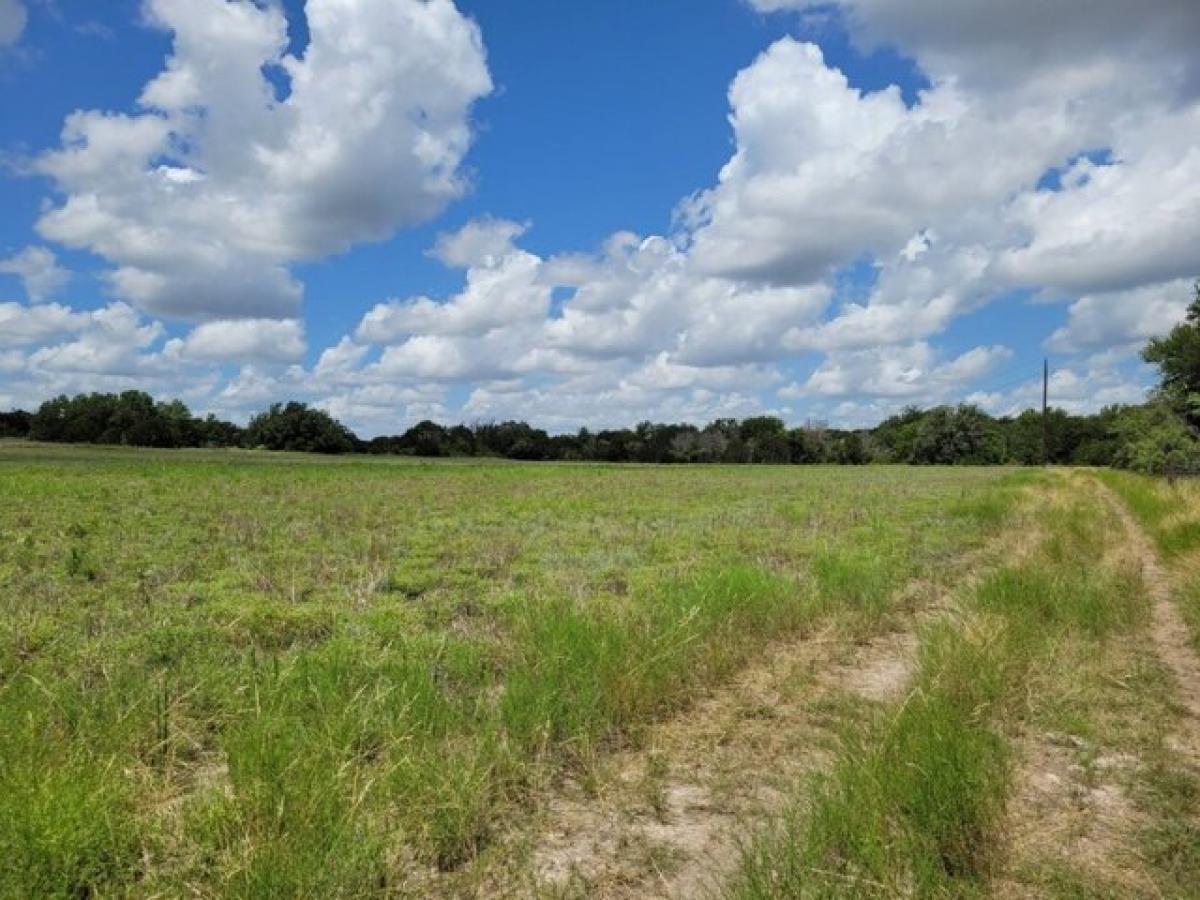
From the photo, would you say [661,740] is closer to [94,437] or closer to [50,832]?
[50,832]

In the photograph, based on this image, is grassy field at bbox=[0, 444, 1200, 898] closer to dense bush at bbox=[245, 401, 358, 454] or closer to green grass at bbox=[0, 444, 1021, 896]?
green grass at bbox=[0, 444, 1021, 896]

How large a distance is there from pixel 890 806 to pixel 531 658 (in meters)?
3.17

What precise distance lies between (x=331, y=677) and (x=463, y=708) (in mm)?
991

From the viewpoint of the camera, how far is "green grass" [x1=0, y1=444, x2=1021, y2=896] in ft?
11.8

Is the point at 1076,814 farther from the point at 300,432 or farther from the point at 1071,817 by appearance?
the point at 300,432

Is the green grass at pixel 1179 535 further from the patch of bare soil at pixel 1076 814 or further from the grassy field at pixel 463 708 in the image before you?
the patch of bare soil at pixel 1076 814

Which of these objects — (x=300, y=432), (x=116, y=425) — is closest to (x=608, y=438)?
(x=300, y=432)

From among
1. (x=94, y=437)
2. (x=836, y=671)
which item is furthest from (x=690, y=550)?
(x=94, y=437)

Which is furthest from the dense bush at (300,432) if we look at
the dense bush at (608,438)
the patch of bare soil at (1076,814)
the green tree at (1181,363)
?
the patch of bare soil at (1076,814)

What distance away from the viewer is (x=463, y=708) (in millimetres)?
5375

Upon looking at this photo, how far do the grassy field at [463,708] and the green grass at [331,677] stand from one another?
0.02 meters

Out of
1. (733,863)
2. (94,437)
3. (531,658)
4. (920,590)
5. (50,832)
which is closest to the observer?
(50,832)

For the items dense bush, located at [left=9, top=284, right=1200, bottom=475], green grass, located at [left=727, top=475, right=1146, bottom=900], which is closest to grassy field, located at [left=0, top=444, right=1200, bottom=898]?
green grass, located at [left=727, top=475, right=1146, bottom=900]

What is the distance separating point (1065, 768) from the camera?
4.93 m
